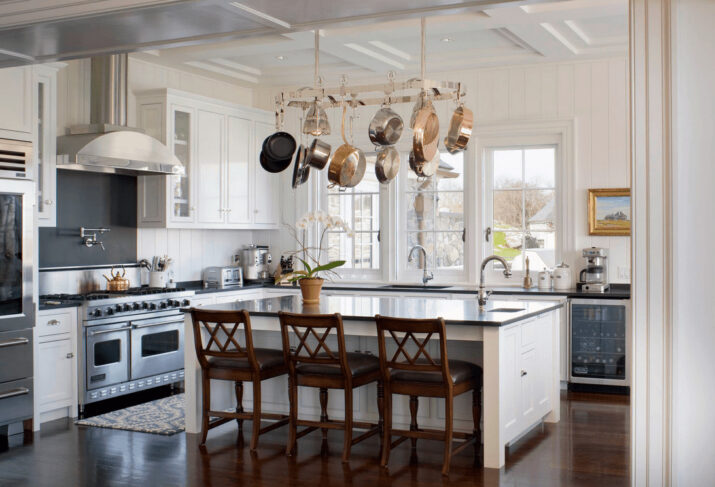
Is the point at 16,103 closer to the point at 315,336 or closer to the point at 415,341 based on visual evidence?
the point at 315,336

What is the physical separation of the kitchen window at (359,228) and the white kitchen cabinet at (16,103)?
3383 millimetres

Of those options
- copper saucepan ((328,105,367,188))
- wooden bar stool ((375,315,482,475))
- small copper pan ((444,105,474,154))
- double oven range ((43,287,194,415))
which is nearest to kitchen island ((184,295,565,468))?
wooden bar stool ((375,315,482,475))

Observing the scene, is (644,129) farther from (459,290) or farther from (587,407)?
(459,290)

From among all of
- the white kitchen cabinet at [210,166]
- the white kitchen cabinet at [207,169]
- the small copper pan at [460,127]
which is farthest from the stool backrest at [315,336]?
the white kitchen cabinet at [210,166]

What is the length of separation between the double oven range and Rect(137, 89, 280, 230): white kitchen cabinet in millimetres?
825

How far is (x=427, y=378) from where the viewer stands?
14.9 feet

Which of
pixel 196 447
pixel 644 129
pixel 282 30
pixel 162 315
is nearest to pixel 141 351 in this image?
pixel 162 315

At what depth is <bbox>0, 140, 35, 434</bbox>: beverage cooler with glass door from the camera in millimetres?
5141

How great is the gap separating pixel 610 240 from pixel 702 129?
4879 millimetres

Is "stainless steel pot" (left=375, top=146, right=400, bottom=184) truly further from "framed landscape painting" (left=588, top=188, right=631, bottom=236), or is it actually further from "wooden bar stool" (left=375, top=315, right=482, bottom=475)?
"framed landscape painting" (left=588, top=188, right=631, bottom=236)

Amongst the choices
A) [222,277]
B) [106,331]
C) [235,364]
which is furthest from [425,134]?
[222,277]

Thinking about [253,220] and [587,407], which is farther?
[253,220]

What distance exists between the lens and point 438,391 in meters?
4.46

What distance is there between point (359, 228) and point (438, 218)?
860 mm
